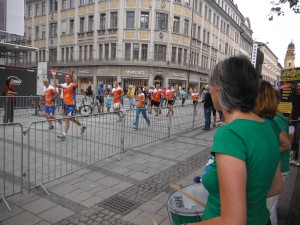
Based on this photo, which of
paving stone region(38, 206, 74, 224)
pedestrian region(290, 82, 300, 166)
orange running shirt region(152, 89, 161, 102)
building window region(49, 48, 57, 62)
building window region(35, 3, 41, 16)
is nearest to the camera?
paving stone region(38, 206, 74, 224)

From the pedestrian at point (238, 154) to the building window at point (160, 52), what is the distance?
111 ft

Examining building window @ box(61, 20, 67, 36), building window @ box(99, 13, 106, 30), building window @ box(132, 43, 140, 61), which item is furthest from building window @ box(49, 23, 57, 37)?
building window @ box(132, 43, 140, 61)

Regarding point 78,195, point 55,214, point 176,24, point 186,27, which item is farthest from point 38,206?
point 186,27

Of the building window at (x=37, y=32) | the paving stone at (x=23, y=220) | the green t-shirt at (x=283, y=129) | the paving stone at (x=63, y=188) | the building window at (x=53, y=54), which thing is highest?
the building window at (x=37, y=32)

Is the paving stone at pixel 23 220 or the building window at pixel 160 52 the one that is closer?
the paving stone at pixel 23 220

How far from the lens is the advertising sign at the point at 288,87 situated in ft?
23.2

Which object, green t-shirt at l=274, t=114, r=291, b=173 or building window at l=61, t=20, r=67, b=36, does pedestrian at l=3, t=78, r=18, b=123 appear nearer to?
green t-shirt at l=274, t=114, r=291, b=173

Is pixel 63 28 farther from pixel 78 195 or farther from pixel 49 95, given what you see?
pixel 78 195

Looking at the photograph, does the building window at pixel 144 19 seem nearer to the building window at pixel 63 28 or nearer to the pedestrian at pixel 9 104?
the building window at pixel 63 28

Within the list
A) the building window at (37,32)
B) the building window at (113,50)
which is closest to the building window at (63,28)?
the building window at (37,32)

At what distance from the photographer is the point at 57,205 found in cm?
350

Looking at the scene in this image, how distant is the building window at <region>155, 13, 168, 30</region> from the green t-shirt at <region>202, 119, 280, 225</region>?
3526 centimetres

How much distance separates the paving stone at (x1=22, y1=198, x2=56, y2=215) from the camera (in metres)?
3.33

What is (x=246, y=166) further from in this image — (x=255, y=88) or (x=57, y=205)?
(x=57, y=205)
